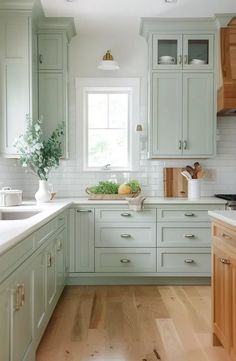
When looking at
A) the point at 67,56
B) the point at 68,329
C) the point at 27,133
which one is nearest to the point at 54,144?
the point at 27,133

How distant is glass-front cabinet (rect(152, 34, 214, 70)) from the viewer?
4.29 metres

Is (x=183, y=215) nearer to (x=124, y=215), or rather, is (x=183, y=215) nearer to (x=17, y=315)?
(x=124, y=215)

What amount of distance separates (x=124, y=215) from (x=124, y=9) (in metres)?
2.05

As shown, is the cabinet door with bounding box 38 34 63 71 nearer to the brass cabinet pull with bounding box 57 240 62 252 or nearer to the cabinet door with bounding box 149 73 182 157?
the cabinet door with bounding box 149 73 182 157

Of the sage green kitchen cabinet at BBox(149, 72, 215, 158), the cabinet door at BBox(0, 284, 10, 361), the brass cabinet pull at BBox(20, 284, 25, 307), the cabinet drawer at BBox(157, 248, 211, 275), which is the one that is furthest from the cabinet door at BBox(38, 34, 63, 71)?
the cabinet door at BBox(0, 284, 10, 361)

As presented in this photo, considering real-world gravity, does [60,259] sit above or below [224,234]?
below

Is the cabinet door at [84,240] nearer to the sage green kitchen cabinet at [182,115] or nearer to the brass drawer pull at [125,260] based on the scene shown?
the brass drawer pull at [125,260]

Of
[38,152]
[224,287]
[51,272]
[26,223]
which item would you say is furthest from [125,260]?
[26,223]

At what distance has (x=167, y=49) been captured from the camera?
14.2 feet

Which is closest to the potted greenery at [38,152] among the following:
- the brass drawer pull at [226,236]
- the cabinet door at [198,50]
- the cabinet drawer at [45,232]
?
the cabinet drawer at [45,232]

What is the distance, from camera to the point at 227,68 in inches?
163

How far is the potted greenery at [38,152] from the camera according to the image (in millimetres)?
3846

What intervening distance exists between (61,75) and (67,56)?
0.26 m

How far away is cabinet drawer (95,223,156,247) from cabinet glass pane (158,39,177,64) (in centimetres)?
175
